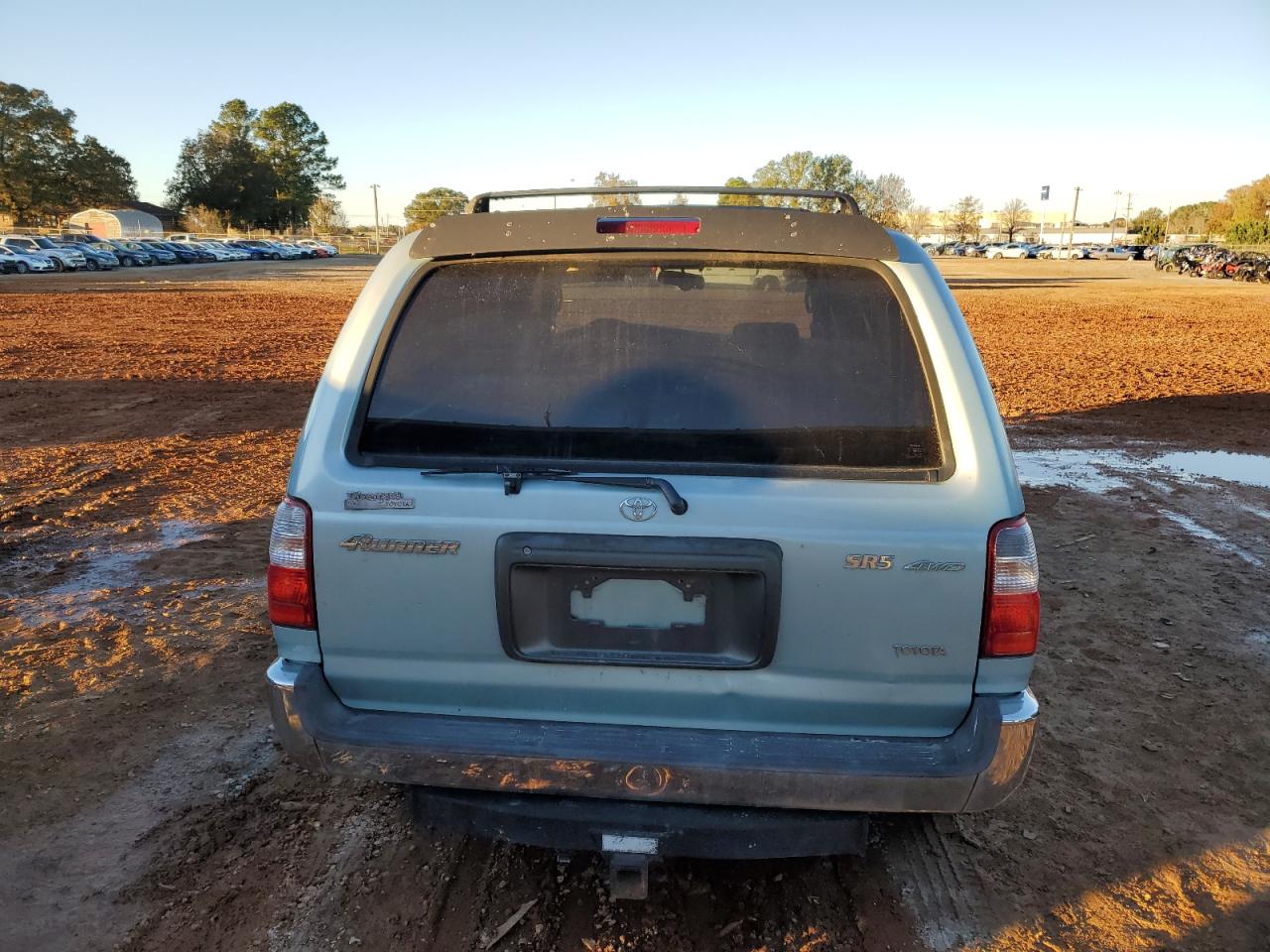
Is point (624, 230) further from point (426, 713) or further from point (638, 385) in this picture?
point (426, 713)

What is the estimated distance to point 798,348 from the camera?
250 cm

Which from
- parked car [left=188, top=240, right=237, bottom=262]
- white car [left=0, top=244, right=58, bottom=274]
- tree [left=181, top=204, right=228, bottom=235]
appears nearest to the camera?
white car [left=0, top=244, right=58, bottom=274]

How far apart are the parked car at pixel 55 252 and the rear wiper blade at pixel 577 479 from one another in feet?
169

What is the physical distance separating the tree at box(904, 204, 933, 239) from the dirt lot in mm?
99068

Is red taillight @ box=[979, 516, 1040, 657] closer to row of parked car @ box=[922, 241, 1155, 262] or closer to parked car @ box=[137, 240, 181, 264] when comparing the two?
parked car @ box=[137, 240, 181, 264]

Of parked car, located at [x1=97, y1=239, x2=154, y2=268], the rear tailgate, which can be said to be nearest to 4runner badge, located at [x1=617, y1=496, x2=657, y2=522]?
the rear tailgate

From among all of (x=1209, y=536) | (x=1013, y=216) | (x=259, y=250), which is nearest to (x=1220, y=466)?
(x=1209, y=536)

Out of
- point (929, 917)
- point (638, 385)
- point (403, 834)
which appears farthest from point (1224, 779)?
point (403, 834)

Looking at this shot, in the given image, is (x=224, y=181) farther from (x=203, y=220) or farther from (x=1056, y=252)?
(x=1056, y=252)

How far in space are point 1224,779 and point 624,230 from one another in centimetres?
315

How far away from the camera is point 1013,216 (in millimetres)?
140125

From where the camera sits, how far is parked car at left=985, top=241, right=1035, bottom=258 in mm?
88562

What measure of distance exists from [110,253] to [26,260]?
22.3 ft

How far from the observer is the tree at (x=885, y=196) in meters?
73.1
